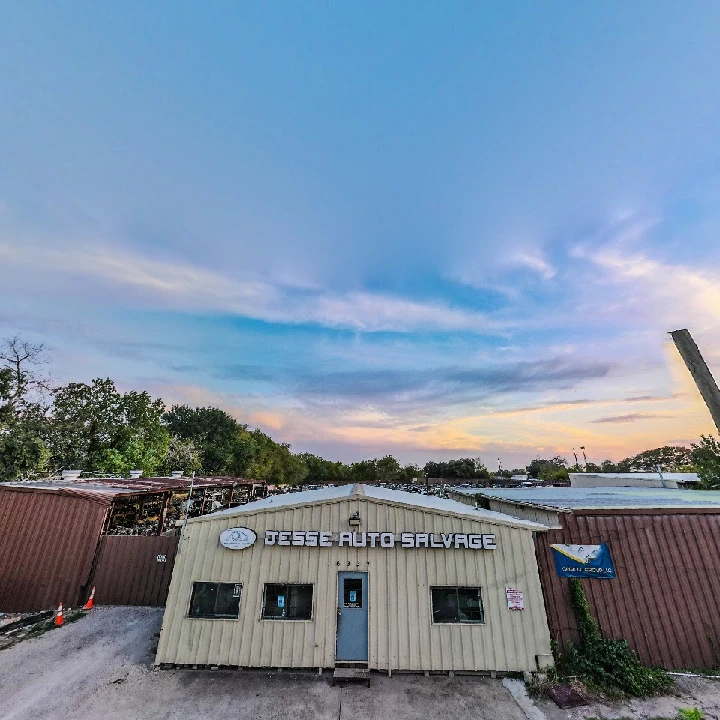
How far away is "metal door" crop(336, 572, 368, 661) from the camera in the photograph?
984 centimetres

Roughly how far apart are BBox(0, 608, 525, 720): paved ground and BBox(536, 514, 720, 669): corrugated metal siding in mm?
3633

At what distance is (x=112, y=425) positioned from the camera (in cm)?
4188

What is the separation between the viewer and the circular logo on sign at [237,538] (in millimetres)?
10539

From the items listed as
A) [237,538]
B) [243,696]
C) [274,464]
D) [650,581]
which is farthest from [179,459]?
[650,581]

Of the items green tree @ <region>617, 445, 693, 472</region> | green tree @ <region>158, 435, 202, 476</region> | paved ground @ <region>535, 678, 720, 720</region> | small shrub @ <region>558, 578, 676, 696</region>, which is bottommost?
paved ground @ <region>535, 678, 720, 720</region>

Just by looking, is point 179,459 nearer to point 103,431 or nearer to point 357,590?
point 103,431

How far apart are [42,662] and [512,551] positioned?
13.3 meters

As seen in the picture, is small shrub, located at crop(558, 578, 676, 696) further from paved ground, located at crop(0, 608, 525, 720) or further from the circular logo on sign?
the circular logo on sign

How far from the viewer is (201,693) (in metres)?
8.83

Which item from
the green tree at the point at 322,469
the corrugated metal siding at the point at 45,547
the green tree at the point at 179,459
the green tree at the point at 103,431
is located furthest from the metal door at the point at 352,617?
the green tree at the point at 322,469

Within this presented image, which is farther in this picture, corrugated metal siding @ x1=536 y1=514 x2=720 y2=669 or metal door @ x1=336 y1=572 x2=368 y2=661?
corrugated metal siding @ x1=536 y1=514 x2=720 y2=669

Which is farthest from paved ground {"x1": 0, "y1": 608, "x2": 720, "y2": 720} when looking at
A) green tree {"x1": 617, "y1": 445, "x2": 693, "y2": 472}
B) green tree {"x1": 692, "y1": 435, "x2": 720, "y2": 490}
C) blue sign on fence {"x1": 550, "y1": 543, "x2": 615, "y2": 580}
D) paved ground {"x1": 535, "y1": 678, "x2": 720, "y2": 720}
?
green tree {"x1": 617, "y1": 445, "x2": 693, "y2": 472}

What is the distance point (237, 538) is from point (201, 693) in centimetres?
336

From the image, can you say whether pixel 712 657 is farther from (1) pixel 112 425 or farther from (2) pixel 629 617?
(1) pixel 112 425
